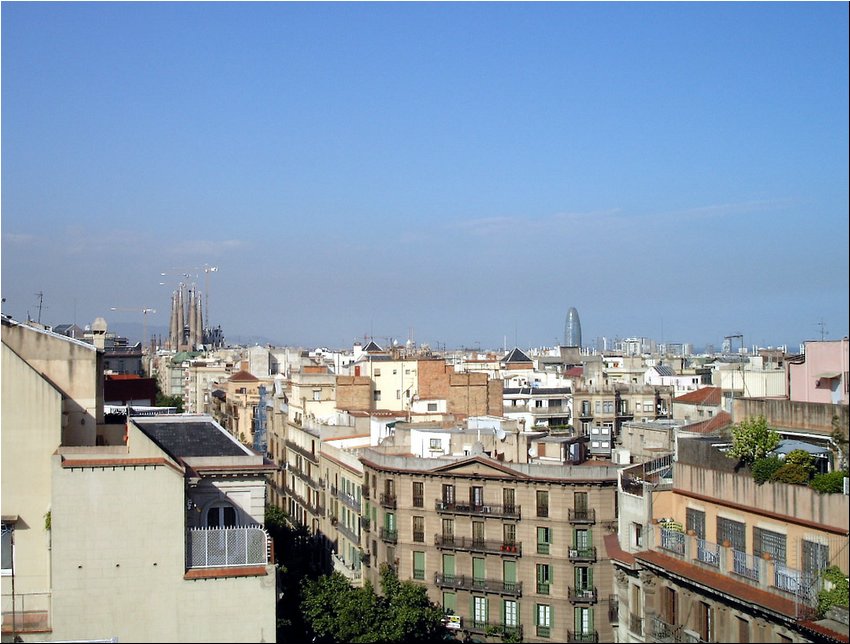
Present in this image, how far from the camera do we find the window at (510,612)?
137ft

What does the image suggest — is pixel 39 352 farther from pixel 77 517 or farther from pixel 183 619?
pixel 183 619

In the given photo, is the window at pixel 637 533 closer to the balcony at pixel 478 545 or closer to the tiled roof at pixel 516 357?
the balcony at pixel 478 545

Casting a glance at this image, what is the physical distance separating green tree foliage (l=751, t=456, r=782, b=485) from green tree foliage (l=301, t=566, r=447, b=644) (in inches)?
541

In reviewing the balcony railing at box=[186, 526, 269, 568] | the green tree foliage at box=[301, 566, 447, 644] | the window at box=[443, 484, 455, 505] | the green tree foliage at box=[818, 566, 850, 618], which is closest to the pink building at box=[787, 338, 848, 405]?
the green tree foliage at box=[818, 566, 850, 618]

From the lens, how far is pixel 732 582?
2502 cm

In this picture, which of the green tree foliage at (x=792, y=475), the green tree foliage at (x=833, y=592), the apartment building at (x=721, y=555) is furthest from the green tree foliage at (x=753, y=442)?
the green tree foliage at (x=833, y=592)

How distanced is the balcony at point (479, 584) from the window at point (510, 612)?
398 mm

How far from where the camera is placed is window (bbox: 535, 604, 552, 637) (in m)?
41.1

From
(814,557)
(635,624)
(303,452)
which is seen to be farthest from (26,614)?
(303,452)

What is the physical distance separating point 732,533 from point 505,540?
17021 mm

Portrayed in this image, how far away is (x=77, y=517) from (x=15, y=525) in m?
1.64

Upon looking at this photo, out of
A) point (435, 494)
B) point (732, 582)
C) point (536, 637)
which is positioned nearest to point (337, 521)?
point (435, 494)

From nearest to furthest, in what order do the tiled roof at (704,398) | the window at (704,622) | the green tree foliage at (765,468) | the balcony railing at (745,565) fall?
the balcony railing at (745,565), the green tree foliage at (765,468), the window at (704,622), the tiled roof at (704,398)

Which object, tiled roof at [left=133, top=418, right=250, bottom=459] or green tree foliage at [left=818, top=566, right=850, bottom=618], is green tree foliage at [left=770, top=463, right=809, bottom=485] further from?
tiled roof at [left=133, top=418, right=250, bottom=459]
